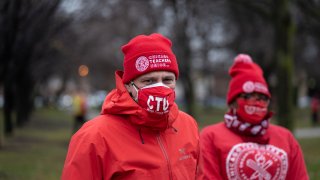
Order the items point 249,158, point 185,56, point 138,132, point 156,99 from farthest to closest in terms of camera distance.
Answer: point 185,56, point 249,158, point 138,132, point 156,99

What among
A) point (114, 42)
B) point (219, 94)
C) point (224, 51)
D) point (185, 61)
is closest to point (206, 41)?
point (224, 51)

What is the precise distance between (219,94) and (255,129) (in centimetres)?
8548

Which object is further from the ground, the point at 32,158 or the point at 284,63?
the point at 284,63

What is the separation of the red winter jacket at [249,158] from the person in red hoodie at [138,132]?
102 cm

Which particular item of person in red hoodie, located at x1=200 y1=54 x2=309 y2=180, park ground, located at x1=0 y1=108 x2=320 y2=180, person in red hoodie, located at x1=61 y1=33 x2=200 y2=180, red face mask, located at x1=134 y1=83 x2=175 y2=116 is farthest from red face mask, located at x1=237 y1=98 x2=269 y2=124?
park ground, located at x1=0 y1=108 x2=320 y2=180

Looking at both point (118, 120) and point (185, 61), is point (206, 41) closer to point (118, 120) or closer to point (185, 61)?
point (185, 61)

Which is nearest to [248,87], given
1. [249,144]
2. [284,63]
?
[249,144]

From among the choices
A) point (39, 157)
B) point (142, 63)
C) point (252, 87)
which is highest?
point (142, 63)

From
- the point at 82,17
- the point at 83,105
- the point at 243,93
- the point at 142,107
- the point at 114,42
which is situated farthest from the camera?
the point at 114,42

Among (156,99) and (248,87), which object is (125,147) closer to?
(156,99)

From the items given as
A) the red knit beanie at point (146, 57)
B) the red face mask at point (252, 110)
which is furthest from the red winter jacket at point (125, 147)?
the red face mask at point (252, 110)

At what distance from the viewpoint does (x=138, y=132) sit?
3105mm

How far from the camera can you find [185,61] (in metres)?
25.0

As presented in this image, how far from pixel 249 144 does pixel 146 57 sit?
1.61 metres
